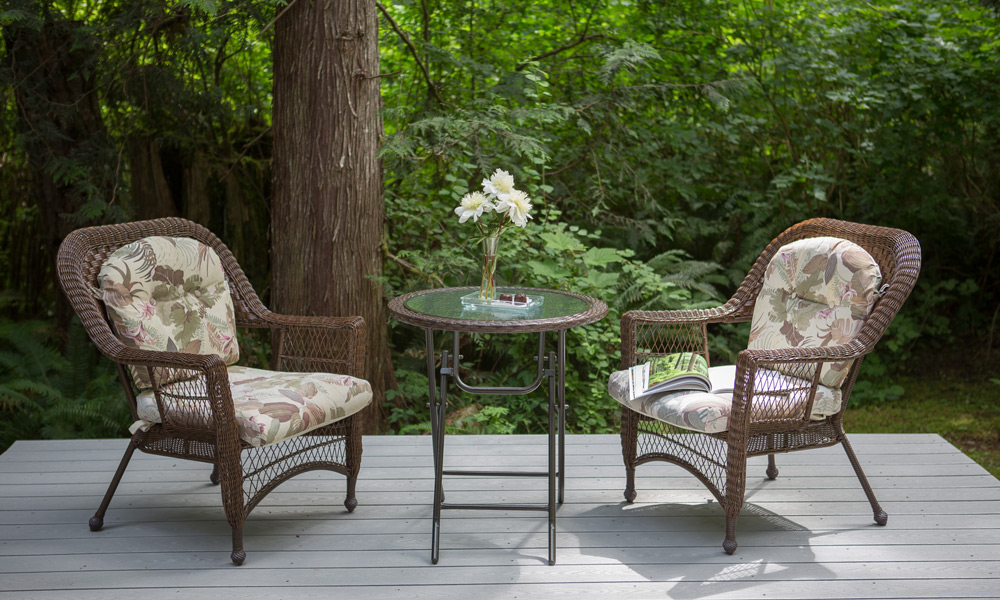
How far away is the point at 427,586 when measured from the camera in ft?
7.55

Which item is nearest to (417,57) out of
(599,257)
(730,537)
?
(599,257)

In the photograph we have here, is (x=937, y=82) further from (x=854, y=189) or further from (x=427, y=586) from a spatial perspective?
(x=427, y=586)

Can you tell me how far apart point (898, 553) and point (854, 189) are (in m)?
3.72

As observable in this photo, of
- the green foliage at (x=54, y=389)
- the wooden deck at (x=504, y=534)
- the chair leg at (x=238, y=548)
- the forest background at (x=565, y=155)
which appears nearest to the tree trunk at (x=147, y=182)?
the forest background at (x=565, y=155)

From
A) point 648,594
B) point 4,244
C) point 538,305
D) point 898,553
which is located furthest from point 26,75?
point 898,553

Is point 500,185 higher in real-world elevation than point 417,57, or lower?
lower

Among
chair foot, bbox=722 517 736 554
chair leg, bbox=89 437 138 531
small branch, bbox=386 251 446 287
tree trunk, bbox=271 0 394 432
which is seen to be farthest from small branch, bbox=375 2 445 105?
chair foot, bbox=722 517 736 554

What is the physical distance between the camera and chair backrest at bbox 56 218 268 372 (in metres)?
2.54

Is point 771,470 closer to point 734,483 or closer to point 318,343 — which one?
point 734,483

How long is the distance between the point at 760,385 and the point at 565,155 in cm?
260

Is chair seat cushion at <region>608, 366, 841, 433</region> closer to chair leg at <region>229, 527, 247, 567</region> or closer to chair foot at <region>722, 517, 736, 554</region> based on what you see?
chair foot at <region>722, 517, 736, 554</region>

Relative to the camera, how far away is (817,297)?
283cm

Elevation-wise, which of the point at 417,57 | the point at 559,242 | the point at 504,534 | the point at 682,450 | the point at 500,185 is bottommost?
the point at 504,534

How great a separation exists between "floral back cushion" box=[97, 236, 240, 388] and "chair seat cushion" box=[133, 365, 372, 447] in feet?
0.39
